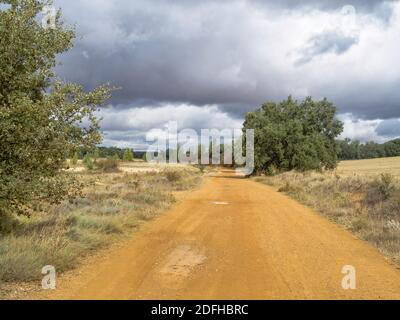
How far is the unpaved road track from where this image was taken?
741 cm

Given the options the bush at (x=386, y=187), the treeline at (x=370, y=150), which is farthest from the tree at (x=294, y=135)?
the treeline at (x=370, y=150)

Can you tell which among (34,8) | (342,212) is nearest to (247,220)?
(342,212)

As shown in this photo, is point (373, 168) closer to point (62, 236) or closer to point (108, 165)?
point (108, 165)

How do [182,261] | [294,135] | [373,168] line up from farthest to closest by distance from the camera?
[373,168] → [294,135] → [182,261]

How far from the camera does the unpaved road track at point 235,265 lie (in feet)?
24.3

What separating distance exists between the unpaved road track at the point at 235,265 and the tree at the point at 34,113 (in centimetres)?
211

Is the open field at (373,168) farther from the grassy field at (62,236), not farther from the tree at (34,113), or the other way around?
the tree at (34,113)

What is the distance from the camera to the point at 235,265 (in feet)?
30.3

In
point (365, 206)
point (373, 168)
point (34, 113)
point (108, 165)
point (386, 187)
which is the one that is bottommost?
point (373, 168)

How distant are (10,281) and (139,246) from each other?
3703 millimetres

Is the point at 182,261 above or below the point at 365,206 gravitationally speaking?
below

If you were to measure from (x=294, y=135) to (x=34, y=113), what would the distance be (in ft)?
167

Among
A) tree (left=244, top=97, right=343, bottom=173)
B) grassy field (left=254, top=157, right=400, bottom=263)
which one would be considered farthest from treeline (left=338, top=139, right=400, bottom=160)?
grassy field (left=254, top=157, right=400, bottom=263)

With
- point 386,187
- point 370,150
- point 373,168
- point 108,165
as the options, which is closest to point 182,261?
point 386,187
